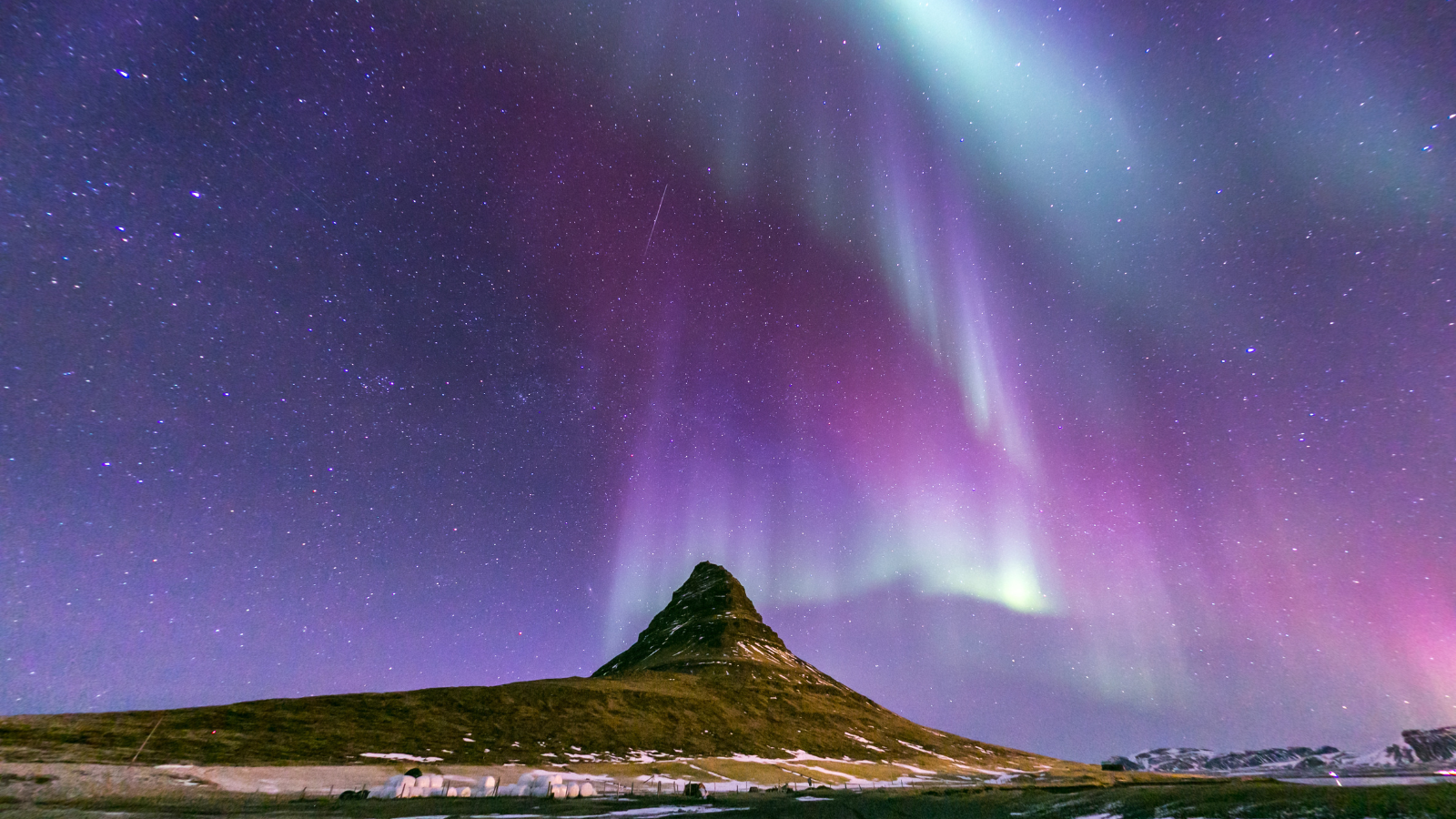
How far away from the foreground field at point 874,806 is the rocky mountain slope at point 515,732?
3624cm

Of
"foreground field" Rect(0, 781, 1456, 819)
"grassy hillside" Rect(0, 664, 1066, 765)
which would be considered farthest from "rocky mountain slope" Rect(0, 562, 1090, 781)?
"foreground field" Rect(0, 781, 1456, 819)

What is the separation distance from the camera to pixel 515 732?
129m

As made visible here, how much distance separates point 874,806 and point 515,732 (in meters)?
93.9

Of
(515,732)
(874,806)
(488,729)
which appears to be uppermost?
(488,729)

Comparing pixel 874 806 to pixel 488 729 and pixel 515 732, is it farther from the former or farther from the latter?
pixel 488 729

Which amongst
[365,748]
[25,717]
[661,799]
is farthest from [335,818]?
[25,717]

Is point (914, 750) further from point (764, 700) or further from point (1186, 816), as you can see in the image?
point (1186, 816)

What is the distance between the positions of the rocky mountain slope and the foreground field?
119 ft

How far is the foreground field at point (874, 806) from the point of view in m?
43.8

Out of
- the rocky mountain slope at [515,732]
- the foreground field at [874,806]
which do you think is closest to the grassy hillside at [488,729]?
the rocky mountain slope at [515,732]

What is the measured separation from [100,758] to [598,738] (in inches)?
3113

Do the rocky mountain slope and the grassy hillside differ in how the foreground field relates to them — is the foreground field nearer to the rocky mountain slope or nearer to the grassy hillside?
the grassy hillside

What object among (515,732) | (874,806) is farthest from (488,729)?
(874,806)

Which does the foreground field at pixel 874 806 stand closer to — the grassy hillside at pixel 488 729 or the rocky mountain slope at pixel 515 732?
the grassy hillside at pixel 488 729
